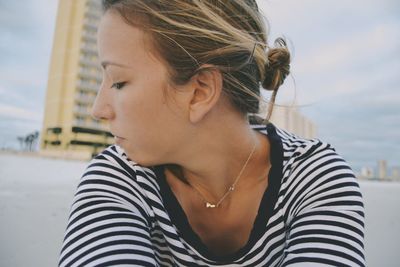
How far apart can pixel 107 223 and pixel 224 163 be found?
33cm

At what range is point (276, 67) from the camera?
793 millimetres

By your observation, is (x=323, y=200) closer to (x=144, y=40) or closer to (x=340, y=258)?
(x=340, y=258)

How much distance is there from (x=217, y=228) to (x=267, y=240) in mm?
133

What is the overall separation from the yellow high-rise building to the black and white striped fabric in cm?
2468

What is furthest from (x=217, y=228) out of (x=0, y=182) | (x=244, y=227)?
(x=0, y=182)

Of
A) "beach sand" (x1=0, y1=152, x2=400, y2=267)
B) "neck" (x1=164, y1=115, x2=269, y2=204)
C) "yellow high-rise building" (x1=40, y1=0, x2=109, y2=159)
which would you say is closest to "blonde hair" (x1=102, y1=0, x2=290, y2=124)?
"neck" (x1=164, y1=115, x2=269, y2=204)

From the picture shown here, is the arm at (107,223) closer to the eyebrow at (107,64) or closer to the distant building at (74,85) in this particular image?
the eyebrow at (107,64)

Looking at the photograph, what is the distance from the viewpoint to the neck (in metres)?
0.75

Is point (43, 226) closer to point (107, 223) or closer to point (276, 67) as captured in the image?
point (107, 223)

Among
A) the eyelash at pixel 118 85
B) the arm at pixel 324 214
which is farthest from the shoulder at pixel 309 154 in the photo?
the eyelash at pixel 118 85

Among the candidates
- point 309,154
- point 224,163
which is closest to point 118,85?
point 224,163

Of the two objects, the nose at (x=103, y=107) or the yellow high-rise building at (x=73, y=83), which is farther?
the yellow high-rise building at (x=73, y=83)

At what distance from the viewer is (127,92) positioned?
614mm

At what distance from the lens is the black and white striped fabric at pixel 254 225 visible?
0.55m
